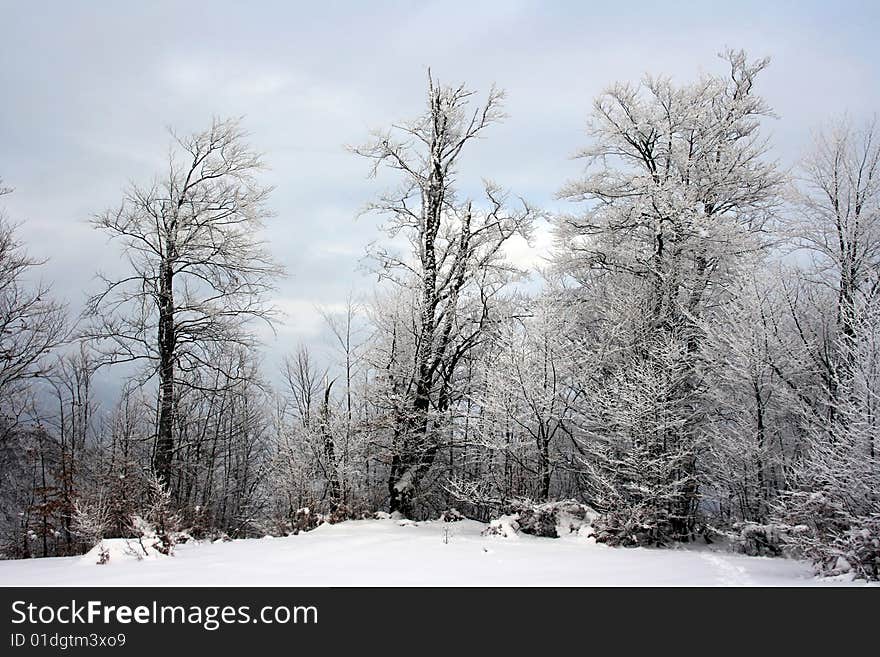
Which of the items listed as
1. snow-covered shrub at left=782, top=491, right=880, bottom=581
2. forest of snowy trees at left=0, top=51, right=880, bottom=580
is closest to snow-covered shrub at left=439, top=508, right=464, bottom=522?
forest of snowy trees at left=0, top=51, right=880, bottom=580

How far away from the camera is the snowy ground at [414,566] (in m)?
7.18

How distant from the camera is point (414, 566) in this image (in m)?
8.18

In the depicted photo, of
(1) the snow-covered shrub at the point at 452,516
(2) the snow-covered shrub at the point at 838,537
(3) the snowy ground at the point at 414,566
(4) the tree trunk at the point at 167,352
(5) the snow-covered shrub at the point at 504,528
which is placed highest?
(4) the tree trunk at the point at 167,352

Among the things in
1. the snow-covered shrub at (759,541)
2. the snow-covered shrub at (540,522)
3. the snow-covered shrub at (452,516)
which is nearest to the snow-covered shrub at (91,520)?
the snow-covered shrub at (452,516)

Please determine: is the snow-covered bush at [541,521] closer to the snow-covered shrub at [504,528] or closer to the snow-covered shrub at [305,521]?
the snow-covered shrub at [504,528]

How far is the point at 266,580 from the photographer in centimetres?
702

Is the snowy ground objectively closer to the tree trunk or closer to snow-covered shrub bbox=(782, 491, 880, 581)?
snow-covered shrub bbox=(782, 491, 880, 581)

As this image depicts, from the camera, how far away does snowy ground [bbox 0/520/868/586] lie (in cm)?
718

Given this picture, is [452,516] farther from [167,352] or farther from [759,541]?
[167,352]

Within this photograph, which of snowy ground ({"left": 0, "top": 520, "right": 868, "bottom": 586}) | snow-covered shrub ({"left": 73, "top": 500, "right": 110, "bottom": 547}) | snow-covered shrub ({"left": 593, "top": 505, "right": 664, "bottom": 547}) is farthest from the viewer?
snow-covered shrub ({"left": 593, "top": 505, "right": 664, "bottom": 547})

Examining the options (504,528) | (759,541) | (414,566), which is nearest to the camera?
(414,566)

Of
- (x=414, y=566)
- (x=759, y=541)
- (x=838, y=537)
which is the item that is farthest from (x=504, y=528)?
(x=838, y=537)

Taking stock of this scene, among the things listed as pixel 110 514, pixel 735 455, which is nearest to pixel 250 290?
pixel 110 514
